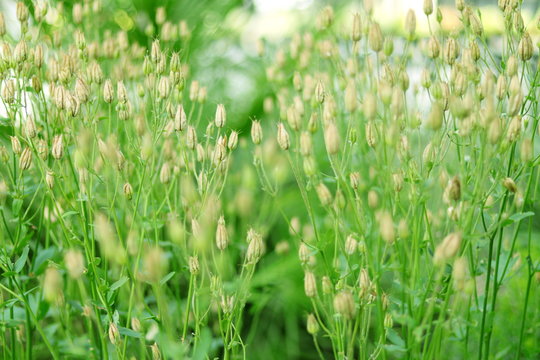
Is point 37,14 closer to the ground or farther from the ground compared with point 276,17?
farther from the ground

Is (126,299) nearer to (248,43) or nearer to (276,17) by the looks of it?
(248,43)

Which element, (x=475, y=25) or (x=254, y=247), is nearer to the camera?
(x=254, y=247)

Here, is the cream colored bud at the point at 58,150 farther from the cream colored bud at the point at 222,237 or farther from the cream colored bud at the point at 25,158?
the cream colored bud at the point at 222,237

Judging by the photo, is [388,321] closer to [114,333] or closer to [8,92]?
[114,333]

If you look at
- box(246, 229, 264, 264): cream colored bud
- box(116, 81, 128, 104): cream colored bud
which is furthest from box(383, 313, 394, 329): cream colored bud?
box(116, 81, 128, 104): cream colored bud

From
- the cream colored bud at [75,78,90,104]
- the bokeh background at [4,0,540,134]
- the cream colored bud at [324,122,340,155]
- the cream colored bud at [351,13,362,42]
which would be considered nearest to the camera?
the cream colored bud at [324,122,340,155]

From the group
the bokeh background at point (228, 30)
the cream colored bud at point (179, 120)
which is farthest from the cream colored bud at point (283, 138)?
the bokeh background at point (228, 30)

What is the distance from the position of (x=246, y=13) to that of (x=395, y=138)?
4.37 ft

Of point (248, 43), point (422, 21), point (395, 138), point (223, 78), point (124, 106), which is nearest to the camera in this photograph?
point (395, 138)

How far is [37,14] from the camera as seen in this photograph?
0.91 meters

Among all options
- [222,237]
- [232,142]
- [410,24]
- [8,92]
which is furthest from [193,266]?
[410,24]

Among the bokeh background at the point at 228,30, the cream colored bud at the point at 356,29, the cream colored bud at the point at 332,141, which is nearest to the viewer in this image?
the cream colored bud at the point at 332,141

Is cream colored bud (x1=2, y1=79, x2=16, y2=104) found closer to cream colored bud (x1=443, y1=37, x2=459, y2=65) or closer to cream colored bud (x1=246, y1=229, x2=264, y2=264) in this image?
cream colored bud (x1=246, y1=229, x2=264, y2=264)

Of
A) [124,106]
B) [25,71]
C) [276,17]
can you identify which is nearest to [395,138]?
[124,106]
